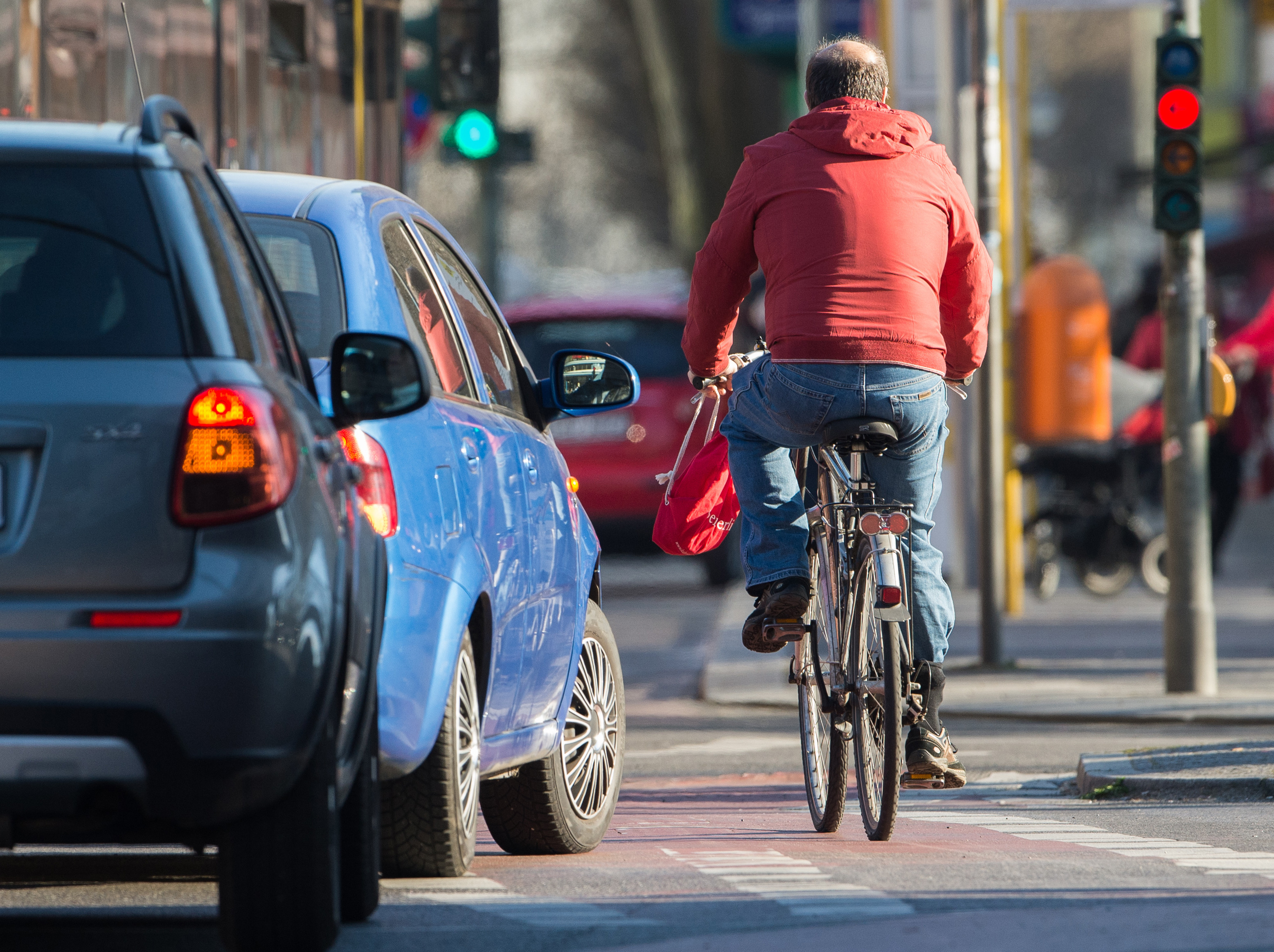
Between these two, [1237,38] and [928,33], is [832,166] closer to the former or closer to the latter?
[928,33]

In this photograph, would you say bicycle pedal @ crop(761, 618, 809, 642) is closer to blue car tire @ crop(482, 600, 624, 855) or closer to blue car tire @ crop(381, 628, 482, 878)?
blue car tire @ crop(482, 600, 624, 855)

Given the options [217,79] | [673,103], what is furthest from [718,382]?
[673,103]

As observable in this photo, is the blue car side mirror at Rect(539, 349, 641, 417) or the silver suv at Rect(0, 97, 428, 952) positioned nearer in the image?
the silver suv at Rect(0, 97, 428, 952)

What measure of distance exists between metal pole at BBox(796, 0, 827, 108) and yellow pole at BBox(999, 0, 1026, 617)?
1.25m

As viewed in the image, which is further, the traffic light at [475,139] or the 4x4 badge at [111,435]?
the traffic light at [475,139]

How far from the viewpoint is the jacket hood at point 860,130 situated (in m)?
6.45

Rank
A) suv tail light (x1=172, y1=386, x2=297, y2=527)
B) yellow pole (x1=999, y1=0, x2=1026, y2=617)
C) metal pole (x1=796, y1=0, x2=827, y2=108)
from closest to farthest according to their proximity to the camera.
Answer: suv tail light (x1=172, y1=386, x2=297, y2=527), yellow pole (x1=999, y1=0, x2=1026, y2=617), metal pole (x1=796, y1=0, x2=827, y2=108)

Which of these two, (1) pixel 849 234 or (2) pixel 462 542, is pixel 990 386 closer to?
(1) pixel 849 234

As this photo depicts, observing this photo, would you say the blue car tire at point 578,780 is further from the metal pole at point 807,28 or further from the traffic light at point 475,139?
the traffic light at point 475,139

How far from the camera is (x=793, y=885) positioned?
5.65 metres

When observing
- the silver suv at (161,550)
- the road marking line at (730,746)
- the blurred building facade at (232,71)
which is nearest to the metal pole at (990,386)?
the road marking line at (730,746)

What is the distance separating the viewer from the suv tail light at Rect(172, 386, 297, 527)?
4.26 metres

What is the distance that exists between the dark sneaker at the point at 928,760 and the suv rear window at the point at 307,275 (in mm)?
1964

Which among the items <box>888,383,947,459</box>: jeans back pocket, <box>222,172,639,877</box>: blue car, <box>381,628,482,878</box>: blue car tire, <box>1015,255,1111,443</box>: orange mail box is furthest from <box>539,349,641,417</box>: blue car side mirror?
<box>1015,255,1111,443</box>: orange mail box
